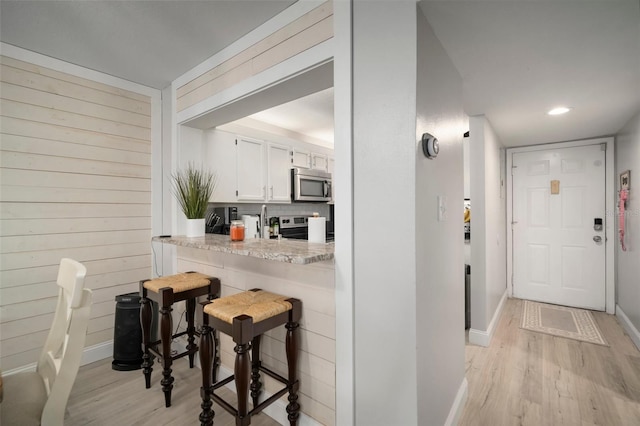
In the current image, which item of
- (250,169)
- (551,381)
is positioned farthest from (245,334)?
(551,381)

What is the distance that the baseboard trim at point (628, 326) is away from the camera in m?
2.84

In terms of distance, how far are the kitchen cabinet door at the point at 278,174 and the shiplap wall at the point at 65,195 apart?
1.32 m

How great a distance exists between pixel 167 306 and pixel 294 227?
2160 mm

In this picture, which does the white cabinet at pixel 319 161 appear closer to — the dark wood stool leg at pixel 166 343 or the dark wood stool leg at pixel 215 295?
the dark wood stool leg at pixel 215 295

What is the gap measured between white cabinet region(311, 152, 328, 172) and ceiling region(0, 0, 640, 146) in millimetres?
2126

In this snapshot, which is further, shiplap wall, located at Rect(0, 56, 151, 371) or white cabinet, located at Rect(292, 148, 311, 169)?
white cabinet, located at Rect(292, 148, 311, 169)

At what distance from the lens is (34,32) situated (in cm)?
202

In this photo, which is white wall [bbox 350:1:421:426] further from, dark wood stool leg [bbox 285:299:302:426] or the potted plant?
the potted plant

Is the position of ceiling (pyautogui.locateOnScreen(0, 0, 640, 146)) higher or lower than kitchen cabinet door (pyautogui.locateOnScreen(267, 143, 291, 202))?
higher

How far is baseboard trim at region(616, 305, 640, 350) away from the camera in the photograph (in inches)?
112

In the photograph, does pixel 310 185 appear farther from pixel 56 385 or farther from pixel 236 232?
pixel 56 385

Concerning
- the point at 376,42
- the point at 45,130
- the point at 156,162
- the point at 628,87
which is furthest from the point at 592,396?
the point at 45,130

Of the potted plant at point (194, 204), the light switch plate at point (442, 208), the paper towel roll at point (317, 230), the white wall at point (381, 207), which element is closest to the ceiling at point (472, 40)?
the white wall at point (381, 207)

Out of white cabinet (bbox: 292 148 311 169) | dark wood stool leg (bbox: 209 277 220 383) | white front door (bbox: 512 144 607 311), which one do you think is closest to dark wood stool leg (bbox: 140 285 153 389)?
dark wood stool leg (bbox: 209 277 220 383)
